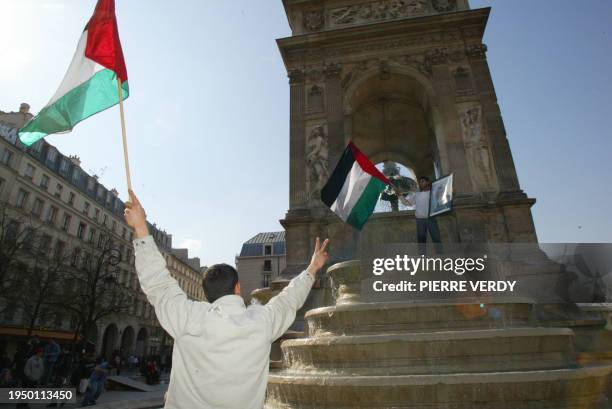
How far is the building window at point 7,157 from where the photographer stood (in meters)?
29.8

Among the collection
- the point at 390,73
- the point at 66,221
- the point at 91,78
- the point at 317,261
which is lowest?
the point at 317,261

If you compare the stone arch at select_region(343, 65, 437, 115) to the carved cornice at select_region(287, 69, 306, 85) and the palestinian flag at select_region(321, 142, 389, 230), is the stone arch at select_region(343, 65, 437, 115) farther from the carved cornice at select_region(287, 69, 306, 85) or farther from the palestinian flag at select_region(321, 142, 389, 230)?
the palestinian flag at select_region(321, 142, 389, 230)

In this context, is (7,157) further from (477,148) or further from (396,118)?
(477,148)

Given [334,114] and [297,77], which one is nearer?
[334,114]

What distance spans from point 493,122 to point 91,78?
12.1 m

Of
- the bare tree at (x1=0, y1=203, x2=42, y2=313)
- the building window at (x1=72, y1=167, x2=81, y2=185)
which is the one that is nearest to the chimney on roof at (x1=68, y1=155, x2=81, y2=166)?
the building window at (x1=72, y1=167, x2=81, y2=185)

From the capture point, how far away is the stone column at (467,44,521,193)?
1141cm

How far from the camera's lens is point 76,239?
124 ft

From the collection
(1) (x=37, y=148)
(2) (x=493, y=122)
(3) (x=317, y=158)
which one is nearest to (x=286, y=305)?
(3) (x=317, y=158)

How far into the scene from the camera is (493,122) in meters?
12.4

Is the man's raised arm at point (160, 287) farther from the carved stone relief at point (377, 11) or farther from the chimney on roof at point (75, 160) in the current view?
the chimney on roof at point (75, 160)

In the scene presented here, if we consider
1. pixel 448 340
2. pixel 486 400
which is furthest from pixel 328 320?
pixel 486 400

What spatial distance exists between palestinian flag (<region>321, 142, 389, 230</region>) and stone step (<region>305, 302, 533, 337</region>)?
81.6 inches

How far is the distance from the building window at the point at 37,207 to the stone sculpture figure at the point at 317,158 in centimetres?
3148
